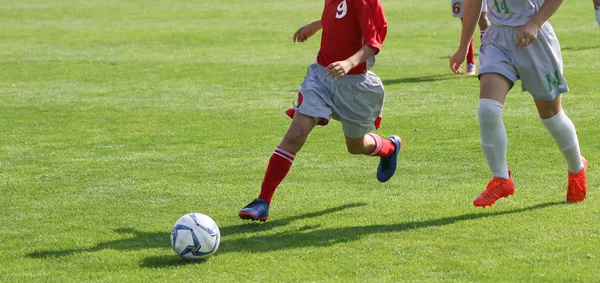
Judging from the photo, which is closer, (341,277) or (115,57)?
(341,277)

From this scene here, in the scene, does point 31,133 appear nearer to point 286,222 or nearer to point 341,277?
point 286,222

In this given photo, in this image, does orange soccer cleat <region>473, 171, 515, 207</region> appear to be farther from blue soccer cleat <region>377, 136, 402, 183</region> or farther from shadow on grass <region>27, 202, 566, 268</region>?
blue soccer cleat <region>377, 136, 402, 183</region>

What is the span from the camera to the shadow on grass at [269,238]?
6047 millimetres

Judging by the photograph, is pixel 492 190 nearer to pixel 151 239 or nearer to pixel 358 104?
pixel 358 104

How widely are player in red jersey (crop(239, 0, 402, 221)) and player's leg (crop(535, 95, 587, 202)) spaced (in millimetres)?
1154

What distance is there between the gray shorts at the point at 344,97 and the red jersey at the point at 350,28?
0.09m

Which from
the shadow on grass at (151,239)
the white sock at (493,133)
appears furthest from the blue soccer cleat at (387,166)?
the white sock at (493,133)

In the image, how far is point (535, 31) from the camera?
6.32m

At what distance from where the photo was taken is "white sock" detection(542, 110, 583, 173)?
679 cm

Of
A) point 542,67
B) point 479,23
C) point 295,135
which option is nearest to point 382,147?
point 295,135

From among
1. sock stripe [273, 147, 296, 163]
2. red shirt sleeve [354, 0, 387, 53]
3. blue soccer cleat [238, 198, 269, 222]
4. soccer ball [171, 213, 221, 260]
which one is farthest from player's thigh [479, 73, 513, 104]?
soccer ball [171, 213, 221, 260]

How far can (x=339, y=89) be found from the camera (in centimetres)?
677

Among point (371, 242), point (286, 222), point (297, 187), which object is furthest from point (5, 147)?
point (371, 242)

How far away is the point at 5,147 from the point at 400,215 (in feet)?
16.8
